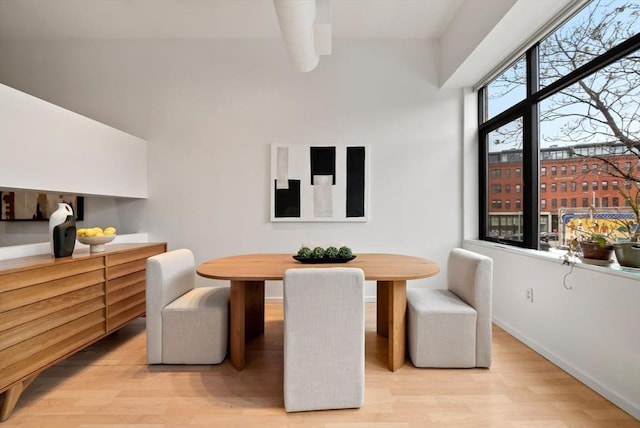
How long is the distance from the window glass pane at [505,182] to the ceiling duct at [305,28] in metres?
1.97

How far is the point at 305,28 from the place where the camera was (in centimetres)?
240

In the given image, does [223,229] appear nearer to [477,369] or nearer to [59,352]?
[59,352]

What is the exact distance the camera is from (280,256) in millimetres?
2762

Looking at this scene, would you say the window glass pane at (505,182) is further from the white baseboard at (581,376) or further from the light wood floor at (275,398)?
the light wood floor at (275,398)

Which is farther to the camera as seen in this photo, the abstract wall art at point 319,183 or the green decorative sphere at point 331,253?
the abstract wall art at point 319,183

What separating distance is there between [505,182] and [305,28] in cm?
243

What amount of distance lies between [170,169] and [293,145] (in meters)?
1.46

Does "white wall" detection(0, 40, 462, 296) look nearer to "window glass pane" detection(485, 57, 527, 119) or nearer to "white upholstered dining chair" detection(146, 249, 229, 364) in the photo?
"window glass pane" detection(485, 57, 527, 119)

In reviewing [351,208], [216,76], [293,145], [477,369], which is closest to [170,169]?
[216,76]

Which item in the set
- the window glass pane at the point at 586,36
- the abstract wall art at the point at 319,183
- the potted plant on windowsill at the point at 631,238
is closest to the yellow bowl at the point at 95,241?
the abstract wall art at the point at 319,183

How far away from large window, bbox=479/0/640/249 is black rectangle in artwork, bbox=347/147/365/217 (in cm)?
143

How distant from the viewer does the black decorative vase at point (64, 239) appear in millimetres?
2188

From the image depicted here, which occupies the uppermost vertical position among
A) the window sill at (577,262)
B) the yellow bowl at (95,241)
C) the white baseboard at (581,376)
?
the yellow bowl at (95,241)

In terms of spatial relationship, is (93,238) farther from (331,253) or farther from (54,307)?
(331,253)
